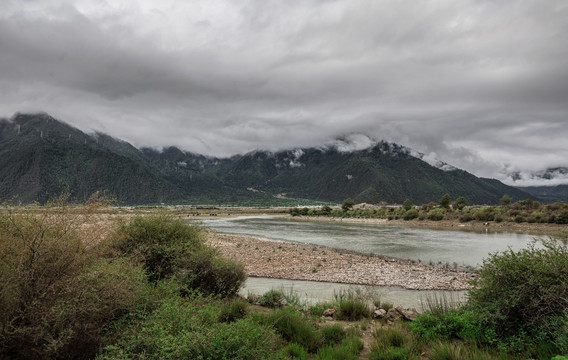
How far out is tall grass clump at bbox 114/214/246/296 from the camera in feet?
37.1

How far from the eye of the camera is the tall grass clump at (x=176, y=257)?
11.3 meters

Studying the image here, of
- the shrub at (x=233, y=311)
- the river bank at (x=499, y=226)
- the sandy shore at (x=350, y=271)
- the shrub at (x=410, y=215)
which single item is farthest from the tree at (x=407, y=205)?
the shrub at (x=233, y=311)

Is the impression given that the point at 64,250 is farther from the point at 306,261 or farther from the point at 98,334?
the point at 306,261

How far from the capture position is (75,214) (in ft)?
28.0

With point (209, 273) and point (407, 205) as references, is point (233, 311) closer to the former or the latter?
point (209, 273)

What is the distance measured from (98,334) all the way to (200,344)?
238 cm

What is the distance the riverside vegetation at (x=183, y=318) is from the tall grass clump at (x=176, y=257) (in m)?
2.07

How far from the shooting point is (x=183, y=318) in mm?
5957

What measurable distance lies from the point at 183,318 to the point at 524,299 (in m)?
8.00

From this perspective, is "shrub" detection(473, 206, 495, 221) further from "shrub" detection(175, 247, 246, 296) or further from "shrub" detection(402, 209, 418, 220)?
"shrub" detection(175, 247, 246, 296)

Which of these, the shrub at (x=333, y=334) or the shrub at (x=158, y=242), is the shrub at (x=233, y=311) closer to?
the shrub at (x=333, y=334)

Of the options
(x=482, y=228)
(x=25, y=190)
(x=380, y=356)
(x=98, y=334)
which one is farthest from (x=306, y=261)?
(x=25, y=190)

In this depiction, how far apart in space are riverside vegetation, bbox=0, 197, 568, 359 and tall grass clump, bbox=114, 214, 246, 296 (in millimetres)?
2067

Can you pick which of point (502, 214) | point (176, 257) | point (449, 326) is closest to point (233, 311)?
point (176, 257)
